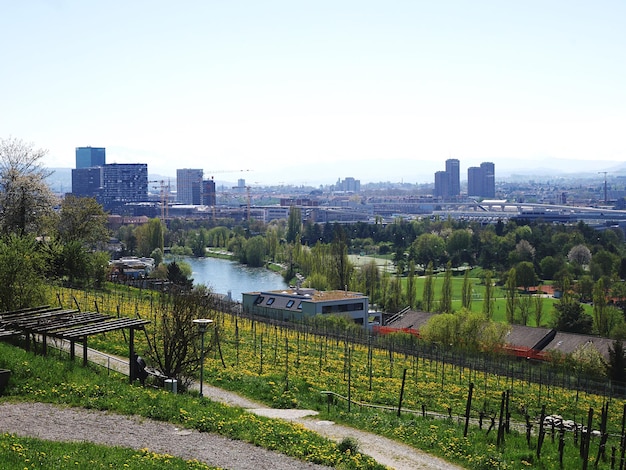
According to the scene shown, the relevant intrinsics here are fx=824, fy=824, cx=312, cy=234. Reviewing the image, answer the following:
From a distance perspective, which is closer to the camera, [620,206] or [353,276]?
[353,276]

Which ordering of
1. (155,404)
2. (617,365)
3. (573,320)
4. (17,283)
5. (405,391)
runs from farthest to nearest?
(573,320)
(617,365)
(405,391)
(17,283)
(155,404)

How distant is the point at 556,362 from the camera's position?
86.0ft

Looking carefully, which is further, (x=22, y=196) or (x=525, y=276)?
(x=525, y=276)

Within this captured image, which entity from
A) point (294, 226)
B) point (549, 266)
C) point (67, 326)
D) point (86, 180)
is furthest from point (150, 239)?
point (86, 180)

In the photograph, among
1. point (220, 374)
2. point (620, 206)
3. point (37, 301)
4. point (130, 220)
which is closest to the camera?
point (220, 374)

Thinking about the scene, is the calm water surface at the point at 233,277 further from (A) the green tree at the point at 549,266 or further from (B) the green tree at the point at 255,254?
(A) the green tree at the point at 549,266

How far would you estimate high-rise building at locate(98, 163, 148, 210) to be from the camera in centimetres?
15275

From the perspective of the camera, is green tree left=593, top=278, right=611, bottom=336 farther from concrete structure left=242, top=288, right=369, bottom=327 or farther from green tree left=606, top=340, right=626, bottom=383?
green tree left=606, top=340, right=626, bottom=383

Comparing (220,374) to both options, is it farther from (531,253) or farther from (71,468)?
(531,253)

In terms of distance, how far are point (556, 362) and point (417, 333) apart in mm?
6416

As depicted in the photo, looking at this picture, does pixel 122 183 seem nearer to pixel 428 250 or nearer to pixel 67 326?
pixel 428 250

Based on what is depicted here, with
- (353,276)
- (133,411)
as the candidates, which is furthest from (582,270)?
(133,411)

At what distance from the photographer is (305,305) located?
3309cm

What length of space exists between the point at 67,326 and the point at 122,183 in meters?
147
